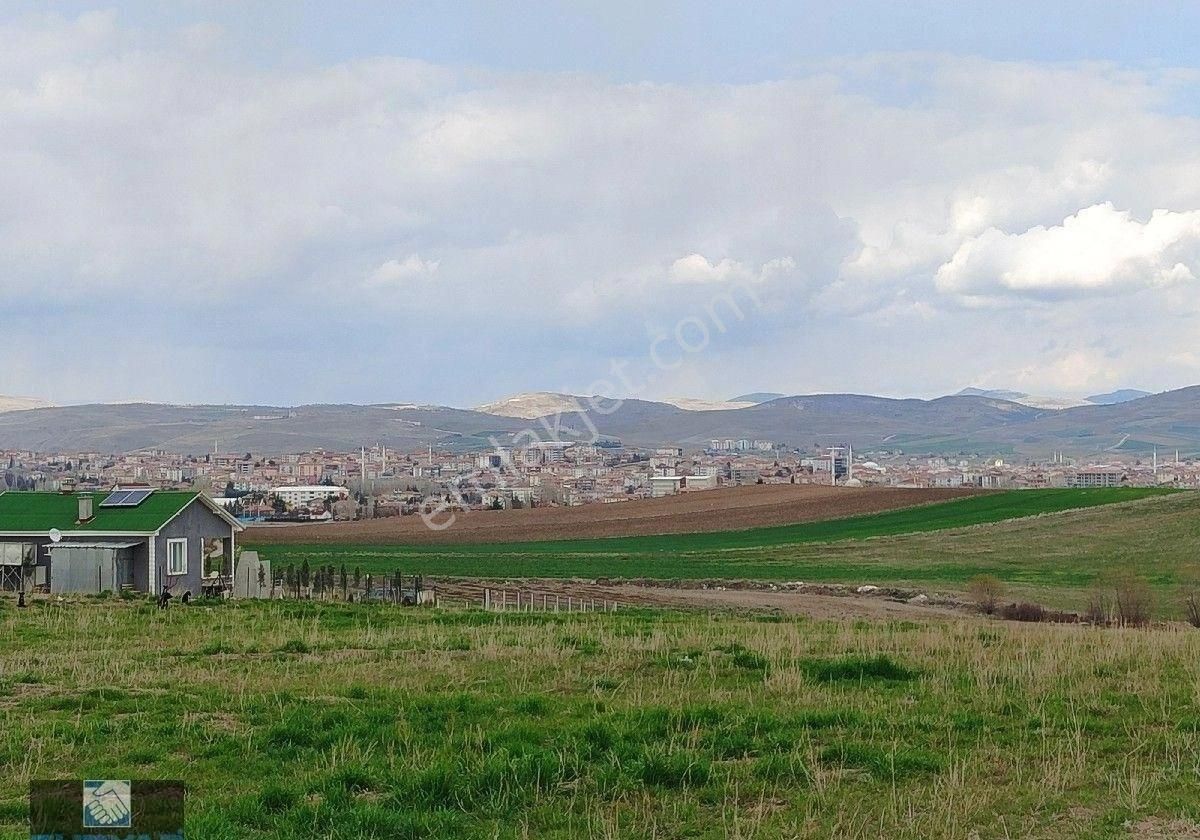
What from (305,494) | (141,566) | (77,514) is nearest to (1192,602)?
(141,566)

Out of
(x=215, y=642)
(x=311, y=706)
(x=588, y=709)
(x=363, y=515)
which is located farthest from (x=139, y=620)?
(x=363, y=515)

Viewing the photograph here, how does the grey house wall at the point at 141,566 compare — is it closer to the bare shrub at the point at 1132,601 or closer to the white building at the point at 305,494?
the bare shrub at the point at 1132,601

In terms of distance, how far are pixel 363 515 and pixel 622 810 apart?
390 ft

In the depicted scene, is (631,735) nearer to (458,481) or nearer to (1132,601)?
(1132,601)

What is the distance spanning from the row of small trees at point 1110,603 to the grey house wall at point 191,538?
91.0 feet

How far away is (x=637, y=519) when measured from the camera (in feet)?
324

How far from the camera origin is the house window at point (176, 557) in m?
38.4

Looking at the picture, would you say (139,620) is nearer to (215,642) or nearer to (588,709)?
(215,642)

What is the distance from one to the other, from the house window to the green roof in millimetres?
1116

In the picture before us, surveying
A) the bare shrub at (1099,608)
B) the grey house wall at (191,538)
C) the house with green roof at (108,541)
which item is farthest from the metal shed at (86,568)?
the bare shrub at (1099,608)

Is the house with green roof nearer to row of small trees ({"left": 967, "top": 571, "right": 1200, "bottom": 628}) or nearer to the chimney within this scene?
the chimney

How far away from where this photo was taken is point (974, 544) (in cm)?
7025

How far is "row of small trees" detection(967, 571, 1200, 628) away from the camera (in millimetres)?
35969

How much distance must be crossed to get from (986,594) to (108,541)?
31.5 metres
